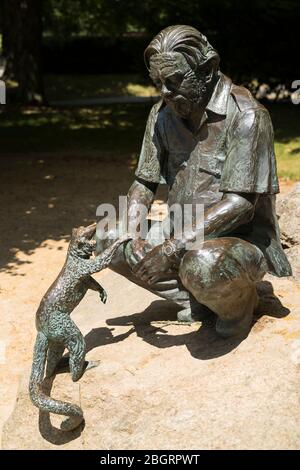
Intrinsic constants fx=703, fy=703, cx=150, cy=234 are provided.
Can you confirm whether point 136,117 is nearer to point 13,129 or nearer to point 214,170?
point 13,129

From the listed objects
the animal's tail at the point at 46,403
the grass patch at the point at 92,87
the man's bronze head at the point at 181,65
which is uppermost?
the man's bronze head at the point at 181,65

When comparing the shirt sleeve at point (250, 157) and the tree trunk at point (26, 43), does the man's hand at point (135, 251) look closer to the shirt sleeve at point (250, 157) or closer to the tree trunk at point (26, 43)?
the shirt sleeve at point (250, 157)

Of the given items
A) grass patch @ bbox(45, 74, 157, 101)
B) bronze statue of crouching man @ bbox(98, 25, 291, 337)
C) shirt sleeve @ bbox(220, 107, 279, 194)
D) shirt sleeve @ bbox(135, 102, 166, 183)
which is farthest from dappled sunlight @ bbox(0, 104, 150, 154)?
shirt sleeve @ bbox(220, 107, 279, 194)

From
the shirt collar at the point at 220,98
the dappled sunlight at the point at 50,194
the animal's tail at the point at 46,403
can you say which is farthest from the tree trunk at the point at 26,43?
the animal's tail at the point at 46,403

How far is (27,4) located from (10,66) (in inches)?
231

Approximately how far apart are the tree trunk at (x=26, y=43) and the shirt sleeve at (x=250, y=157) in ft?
49.3

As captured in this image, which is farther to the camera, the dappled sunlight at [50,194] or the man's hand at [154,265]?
the dappled sunlight at [50,194]

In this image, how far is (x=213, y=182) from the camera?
15.8 ft

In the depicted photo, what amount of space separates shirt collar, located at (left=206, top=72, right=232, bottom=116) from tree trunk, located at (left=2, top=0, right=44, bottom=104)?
48.2 feet

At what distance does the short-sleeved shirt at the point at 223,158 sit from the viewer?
4457 millimetres

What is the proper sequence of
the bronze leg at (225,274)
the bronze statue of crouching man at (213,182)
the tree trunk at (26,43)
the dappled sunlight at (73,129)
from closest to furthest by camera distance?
1. the bronze leg at (225,274)
2. the bronze statue of crouching man at (213,182)
3. the dappled sunlight at (73,129)
4. the tree trunk at (26,43)

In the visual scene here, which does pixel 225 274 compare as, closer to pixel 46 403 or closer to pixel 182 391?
pixel 182 391

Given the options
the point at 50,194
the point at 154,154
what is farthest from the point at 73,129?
the point at 154,154
